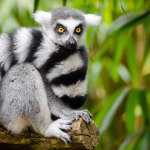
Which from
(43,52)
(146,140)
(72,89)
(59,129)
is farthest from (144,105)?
(43,52)

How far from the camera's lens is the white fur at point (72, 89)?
2363 mm

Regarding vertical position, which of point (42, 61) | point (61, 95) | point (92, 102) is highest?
point (42, 61)

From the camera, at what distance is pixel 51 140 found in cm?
217

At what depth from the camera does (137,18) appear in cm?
313

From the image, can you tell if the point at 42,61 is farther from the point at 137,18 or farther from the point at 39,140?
the point at 137,18

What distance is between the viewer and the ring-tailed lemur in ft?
7.14

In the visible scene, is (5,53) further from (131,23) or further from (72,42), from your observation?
(131,23)

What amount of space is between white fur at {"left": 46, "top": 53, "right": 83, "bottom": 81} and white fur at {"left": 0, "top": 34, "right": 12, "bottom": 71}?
435 millimetres

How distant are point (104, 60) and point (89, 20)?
274cm

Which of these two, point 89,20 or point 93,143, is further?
point 89,20

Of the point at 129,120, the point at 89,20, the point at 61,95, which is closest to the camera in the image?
the point at 61,95

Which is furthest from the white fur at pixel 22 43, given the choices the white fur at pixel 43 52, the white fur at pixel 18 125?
the white fur at pixel 18 125

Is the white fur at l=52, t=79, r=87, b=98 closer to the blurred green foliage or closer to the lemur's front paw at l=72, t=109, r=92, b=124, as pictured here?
the lemur's front paw at l=72, t=109, r=92, b=124

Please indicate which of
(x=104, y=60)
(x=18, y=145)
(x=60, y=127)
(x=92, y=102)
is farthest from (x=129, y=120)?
(x=92, y=102)
